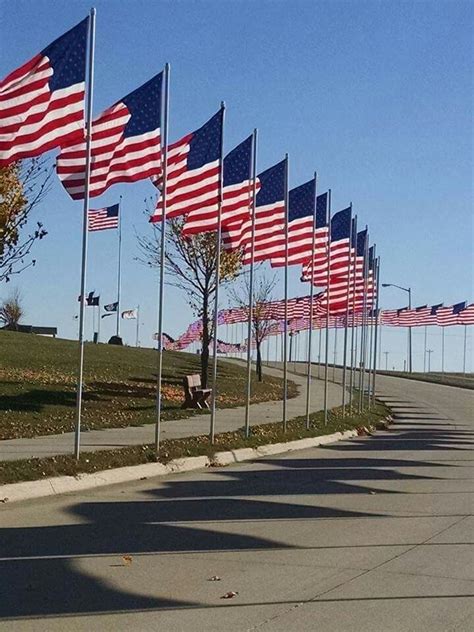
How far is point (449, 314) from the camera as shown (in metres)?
58.6

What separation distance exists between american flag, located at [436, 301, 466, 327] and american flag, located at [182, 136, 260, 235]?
38.4 metres

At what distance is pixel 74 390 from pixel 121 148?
13720 mm

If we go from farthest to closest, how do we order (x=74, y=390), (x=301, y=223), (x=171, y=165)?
1. (x=74, y=390)
2. (x=301, y=223)
3. (x=171, y=165)

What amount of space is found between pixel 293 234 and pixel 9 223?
734 centimetres

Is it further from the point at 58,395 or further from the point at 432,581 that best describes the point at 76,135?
the point at 58,395

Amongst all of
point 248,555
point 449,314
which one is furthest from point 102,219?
point 449,314

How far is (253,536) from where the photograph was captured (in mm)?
11016

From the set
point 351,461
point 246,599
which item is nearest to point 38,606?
point 246,599

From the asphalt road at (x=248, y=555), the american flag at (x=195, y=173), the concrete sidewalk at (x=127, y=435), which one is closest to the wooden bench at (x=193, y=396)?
the concrete sidewalk at (x=127, y=435)

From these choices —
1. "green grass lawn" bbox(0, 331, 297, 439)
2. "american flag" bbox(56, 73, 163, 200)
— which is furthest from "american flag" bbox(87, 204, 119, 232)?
"american flag" bbox(56, 73, 163, 200)

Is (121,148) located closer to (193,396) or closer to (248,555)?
(248,555)

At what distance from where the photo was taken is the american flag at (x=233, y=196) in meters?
19.7

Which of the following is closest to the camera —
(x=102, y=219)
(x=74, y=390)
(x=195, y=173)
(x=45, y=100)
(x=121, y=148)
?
(x=45, y=100)

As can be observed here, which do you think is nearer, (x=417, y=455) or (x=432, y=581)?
(x=432, y=581)
